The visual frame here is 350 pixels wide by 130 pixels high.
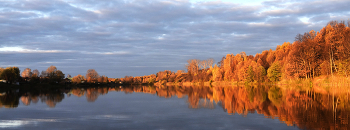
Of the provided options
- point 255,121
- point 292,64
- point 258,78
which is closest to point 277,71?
point 258,78

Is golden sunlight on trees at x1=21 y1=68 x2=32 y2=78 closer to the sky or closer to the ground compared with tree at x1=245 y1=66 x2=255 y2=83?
closer to the sky

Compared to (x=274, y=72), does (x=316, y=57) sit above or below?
above

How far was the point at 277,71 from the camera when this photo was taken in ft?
230

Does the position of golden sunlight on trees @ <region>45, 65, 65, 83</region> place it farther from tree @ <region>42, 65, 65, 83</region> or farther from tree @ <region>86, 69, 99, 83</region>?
tree @ <region>86, 69, 99, 83</region>

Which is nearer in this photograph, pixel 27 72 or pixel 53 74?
pixel 53 74

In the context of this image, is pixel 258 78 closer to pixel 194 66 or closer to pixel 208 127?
pixel 194 66

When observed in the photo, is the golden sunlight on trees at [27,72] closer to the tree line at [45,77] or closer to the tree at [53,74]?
the tree line at [45,77]

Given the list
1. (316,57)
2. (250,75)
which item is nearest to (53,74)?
(250,75)

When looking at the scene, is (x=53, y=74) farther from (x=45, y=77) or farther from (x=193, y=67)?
(x=193, y=67)

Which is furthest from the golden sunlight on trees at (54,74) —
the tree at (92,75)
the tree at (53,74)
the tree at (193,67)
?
the tree at (193,67)

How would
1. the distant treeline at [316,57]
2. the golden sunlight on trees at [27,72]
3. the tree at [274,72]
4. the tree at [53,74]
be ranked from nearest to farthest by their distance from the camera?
the distant treeline at [316,57], the tree at [274,72], the tree at [53,74], the golden sunlight on trees at [27,72]

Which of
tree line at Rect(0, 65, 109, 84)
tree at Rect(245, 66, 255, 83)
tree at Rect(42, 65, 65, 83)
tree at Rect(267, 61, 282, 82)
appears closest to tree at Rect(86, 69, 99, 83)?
tree line at Rect(0, 65, 109, 84)

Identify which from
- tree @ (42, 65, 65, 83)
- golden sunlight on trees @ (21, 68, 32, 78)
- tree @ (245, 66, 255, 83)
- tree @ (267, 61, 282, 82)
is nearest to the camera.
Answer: tree @ (267, 61, 282, 82)

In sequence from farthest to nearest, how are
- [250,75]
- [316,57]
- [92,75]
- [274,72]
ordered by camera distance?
[92,75]
[250,75]
[274,72]
[316,57]
